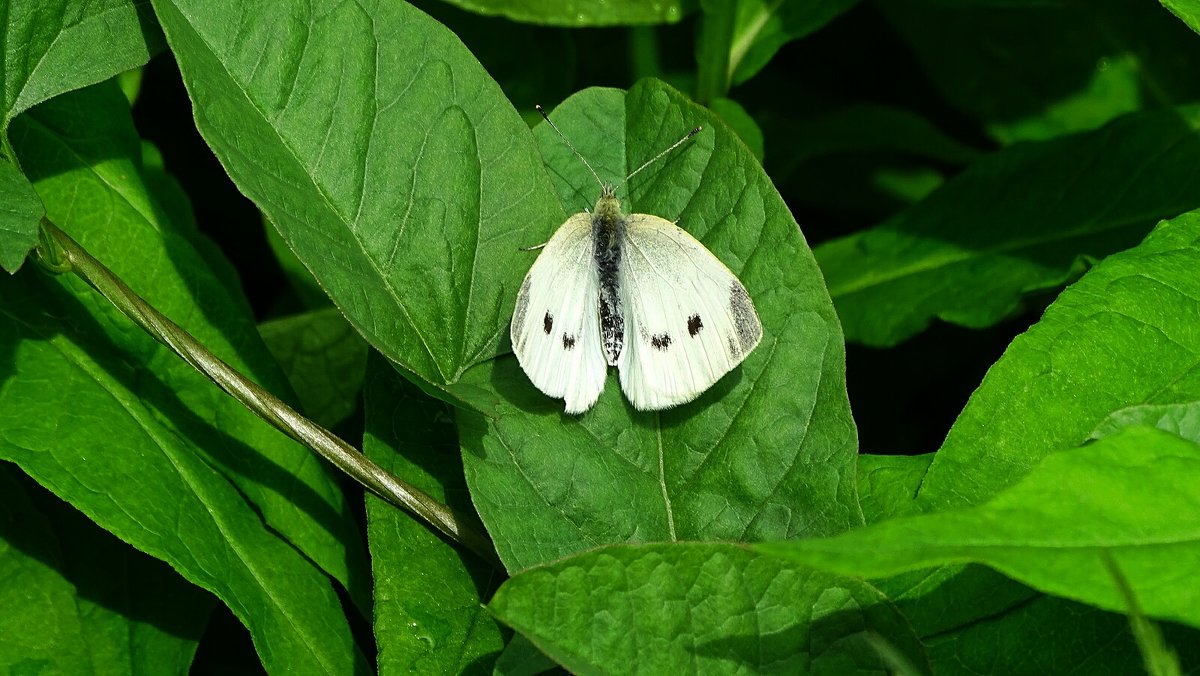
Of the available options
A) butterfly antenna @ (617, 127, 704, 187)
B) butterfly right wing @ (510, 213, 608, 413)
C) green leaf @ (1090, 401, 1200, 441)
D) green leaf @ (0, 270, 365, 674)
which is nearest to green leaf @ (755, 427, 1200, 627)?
green leaf @ (1090, 401, 1200, 441)

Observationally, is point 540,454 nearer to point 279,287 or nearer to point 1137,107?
point 279,287

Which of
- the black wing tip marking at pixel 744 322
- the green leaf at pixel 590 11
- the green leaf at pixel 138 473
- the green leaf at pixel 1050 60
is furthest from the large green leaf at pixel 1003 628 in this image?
the green leaf at pixel 1050 60

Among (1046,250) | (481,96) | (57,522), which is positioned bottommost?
(57,522)

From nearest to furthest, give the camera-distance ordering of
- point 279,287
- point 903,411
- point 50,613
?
point 50,613 → point 903,411 → point 279,287

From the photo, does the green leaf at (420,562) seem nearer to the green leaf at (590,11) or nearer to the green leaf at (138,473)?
the green leaf at (138,473)

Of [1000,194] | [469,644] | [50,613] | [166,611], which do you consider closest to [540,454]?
[469,644]

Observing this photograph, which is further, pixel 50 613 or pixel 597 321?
pixel 597 321
